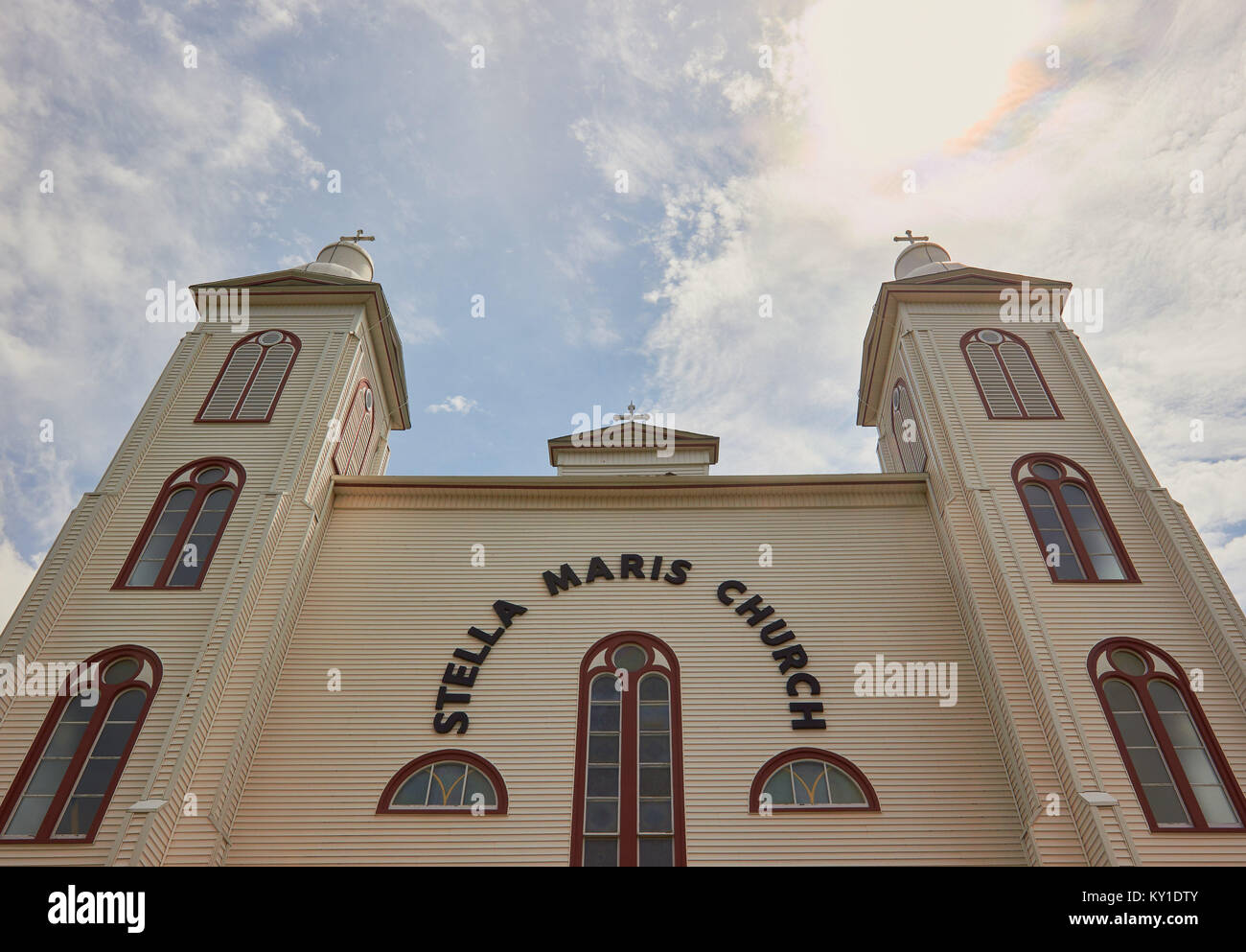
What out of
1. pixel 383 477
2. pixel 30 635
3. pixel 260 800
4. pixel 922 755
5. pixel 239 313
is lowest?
pixel 260 800

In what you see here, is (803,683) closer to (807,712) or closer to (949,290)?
(807,712)

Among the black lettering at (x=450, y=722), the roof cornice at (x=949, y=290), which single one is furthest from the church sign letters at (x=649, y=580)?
the roof cornice at (x=949, y=290)

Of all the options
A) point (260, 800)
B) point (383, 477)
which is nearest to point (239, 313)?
point (383, 477)

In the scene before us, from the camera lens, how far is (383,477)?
18844 millimetres

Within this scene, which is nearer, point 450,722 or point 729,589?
point 450,722

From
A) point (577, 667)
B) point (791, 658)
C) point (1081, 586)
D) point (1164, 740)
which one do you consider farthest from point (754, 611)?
point (1164, 740)

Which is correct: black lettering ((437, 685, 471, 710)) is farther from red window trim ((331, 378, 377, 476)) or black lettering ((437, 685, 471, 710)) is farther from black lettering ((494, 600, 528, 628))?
red window trim ((331, 378, 377, 476))

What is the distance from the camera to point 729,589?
55.4 feet

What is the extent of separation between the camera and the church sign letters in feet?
49.1

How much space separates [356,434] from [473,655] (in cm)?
842
